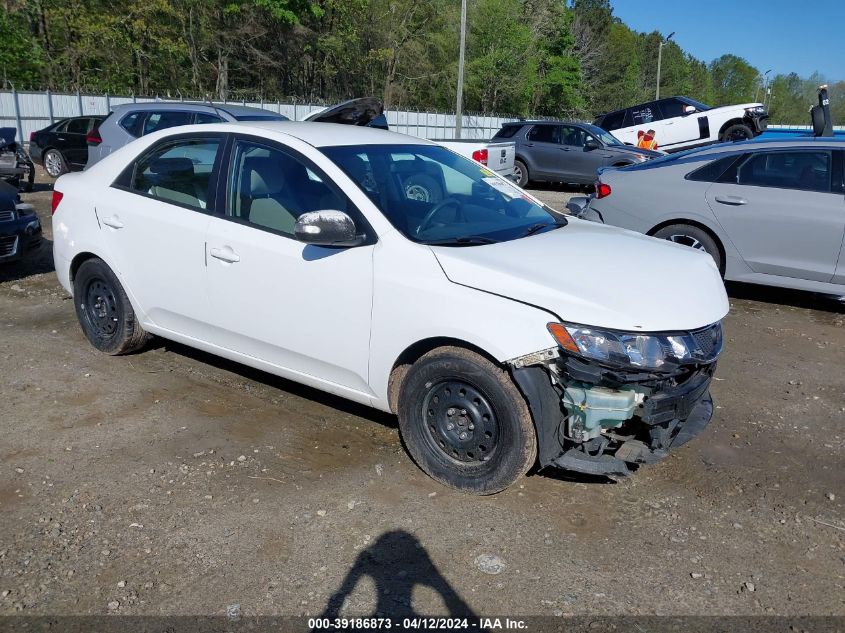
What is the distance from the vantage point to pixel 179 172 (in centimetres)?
480

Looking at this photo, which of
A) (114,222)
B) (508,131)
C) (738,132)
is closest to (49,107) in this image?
(508,131)

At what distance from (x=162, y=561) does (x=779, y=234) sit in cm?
604

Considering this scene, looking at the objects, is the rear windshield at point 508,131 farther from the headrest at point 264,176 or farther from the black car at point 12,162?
the headrest at point 264,176

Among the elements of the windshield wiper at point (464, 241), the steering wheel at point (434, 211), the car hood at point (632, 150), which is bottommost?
the windshield wiper at point (464, 241)

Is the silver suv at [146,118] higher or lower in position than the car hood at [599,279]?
higher

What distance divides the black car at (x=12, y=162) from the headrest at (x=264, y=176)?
911cm

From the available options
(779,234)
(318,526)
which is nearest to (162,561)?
(318,526)

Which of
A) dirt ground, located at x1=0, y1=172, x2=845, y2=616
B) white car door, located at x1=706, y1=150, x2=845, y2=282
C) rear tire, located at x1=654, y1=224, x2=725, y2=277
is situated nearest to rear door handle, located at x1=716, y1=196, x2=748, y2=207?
white car door, located at x1=706, y1=150, x2=845, y2=282

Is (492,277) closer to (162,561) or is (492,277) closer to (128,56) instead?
(162,561)

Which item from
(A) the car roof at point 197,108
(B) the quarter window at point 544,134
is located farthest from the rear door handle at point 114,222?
(B) the quarter window at point 544,134

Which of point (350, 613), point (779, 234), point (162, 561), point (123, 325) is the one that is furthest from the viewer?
point (779, 234)

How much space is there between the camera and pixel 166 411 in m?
4.59

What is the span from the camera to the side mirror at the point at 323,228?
368cm

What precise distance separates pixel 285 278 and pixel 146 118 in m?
8.38
